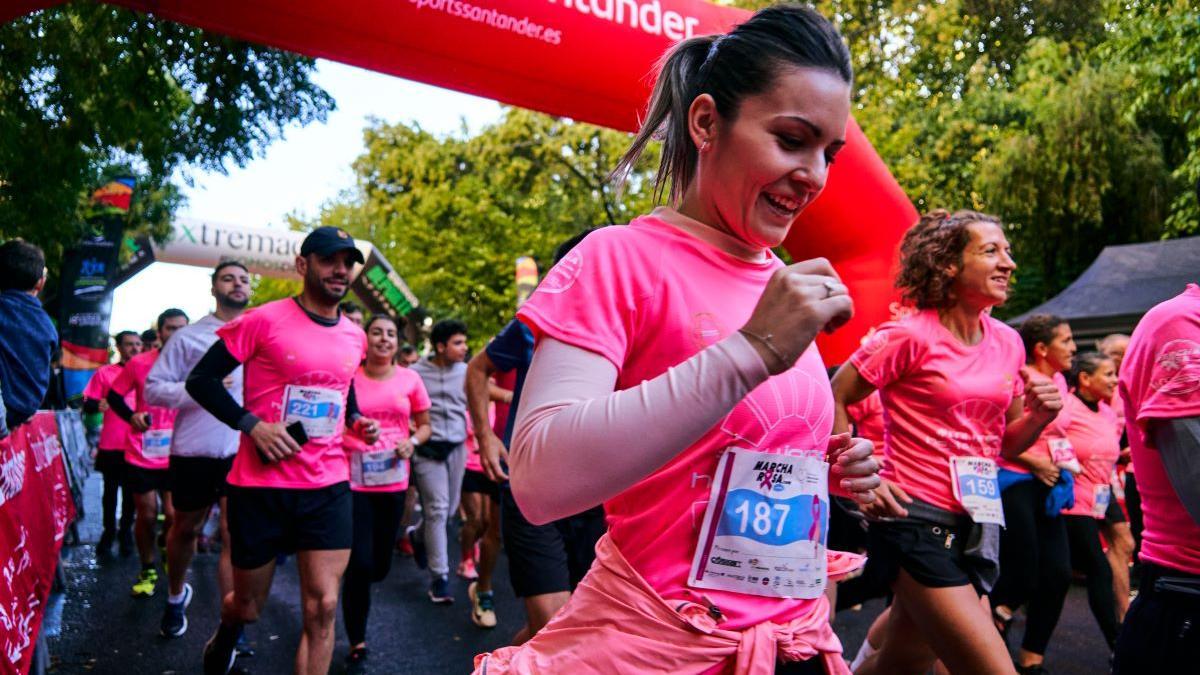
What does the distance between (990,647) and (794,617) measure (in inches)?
73.0

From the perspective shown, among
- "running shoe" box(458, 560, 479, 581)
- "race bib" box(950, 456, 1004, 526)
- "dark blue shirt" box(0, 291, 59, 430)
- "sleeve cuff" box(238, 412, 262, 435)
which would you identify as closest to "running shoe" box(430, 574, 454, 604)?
"running shoe" box(458, 560, 479, 581)

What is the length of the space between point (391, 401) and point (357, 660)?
2040mm

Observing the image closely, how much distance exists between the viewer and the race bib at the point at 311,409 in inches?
183

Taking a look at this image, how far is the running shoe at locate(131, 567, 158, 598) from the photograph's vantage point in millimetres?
7352

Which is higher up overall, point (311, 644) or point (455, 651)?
point (311, 644)

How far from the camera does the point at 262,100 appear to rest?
25.2ft

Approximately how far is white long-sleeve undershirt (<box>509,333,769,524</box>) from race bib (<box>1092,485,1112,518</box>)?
5785 millimetres

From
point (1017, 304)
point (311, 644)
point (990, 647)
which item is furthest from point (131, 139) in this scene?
point (1017, 304)

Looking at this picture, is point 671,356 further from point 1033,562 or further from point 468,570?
point 468,570

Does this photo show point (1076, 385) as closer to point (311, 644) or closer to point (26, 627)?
point (311, 644)

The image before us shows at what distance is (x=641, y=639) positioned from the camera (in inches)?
58.6

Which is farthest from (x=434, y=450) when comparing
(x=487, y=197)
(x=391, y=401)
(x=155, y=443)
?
(x=487, y=197)

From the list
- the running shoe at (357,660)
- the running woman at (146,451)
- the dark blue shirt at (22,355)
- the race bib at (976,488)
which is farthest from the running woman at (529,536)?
the running woman at (146,451)

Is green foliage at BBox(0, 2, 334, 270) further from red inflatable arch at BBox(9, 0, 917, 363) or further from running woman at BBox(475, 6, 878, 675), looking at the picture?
running woman at BBox(475, 6, 878, 675)
